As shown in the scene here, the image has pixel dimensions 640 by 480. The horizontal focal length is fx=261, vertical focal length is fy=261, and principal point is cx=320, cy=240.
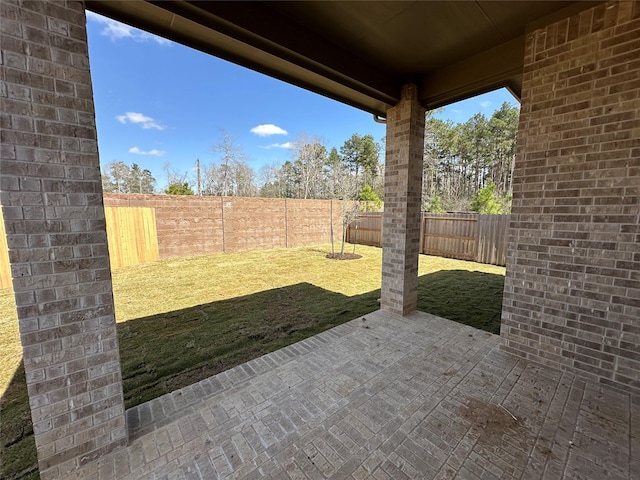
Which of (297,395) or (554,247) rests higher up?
(554,247)

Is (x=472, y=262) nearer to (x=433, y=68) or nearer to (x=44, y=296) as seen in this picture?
(x=433, y=68)

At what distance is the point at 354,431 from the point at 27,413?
262cm

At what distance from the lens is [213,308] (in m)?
4.45

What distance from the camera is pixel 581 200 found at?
232 centimetres

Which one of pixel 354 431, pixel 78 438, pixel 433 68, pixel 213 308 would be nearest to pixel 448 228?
pixel 433 68

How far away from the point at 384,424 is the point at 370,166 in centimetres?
2325

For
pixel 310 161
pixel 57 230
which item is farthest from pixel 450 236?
pixel 310 161

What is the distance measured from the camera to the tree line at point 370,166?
2050cm

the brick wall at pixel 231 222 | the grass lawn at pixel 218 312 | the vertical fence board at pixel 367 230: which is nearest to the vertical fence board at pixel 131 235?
the brick wall at pixel 231 222

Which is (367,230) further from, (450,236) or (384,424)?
(384,424)

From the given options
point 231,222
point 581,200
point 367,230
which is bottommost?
point 367,230

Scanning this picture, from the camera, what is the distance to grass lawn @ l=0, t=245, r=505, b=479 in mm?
2439

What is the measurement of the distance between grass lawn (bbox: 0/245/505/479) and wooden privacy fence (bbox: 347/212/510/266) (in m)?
0.66

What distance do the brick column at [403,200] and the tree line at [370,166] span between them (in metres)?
15.0
